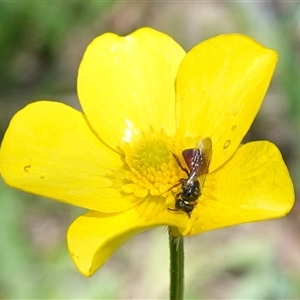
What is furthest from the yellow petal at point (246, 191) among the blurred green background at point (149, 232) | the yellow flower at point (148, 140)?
the blurred green background at point (149, 232)

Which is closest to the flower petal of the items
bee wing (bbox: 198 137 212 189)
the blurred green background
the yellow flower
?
the yellow flower

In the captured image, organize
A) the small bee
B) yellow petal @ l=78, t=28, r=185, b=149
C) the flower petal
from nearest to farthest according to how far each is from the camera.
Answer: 1. the flower petal
2. the small bee
3. yellow petal @ l=78, t=28, r=185, b=149

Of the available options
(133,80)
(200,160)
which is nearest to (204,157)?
(200,160)

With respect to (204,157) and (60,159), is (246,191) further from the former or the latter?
(60,159)

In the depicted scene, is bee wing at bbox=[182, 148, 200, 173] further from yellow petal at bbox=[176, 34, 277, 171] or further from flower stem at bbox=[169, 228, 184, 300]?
flower stem at bbox=[169, 228, 184, 300]

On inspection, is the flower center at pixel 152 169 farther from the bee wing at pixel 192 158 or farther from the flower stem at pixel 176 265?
the flower stem at pixel 176 265

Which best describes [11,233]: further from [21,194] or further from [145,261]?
[145,261]

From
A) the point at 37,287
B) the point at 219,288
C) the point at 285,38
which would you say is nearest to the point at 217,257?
the point at 219,288

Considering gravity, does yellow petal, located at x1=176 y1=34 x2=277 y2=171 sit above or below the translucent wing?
above
